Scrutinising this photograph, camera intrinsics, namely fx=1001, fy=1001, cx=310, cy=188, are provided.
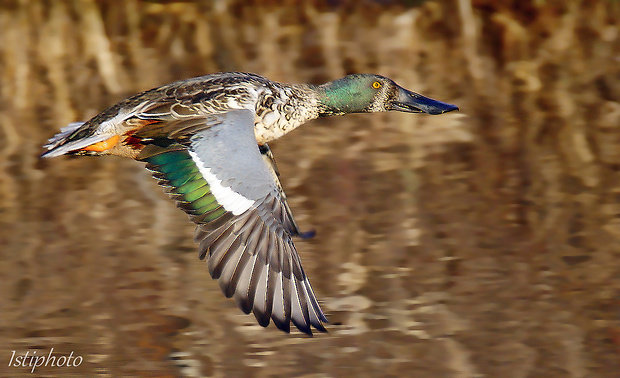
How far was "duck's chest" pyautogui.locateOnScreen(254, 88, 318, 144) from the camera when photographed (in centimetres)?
498

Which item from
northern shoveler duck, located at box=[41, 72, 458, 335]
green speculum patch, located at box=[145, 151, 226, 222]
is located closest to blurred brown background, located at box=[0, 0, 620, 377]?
northern shoveler duck, located at box=[41, 72, 458, 335]

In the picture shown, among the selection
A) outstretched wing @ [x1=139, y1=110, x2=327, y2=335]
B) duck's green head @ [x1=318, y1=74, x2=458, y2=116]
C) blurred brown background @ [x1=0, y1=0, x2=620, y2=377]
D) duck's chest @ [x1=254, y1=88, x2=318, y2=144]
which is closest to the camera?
outstretched wing @ [x1=139, y1=110, x2=327, y2=335]

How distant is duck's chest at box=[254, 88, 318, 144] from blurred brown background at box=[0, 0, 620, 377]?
1.33 meters

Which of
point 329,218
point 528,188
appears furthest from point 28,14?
point 528,188

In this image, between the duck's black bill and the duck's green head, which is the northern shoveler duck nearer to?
the duck's green head

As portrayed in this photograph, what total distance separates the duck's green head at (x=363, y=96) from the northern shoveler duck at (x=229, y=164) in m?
0.11

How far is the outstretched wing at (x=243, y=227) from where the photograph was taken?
421 cm

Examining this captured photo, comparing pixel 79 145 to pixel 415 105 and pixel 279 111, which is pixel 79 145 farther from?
pixel 415 105

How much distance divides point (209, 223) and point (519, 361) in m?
2.21

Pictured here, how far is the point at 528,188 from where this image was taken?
7.44 meters

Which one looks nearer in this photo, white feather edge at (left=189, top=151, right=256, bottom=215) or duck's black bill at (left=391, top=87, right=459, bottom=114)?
white feather edge at (left=189, top=151, right=256, bottom=215)

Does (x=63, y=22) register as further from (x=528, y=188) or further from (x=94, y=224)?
(x=528, y=188)

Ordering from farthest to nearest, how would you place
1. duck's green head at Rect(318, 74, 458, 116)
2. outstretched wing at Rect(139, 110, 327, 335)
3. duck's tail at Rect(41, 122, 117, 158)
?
duck's green head at Rect(318, 74, 458, 116)
duck's tail at Rect(41, 122, 117, 158)
outstretched wing at Rect(139, 110, 327, 335)

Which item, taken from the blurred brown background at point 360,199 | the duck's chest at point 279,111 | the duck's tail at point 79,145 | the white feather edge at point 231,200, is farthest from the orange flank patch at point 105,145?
the blurred brown background at point 360,199
